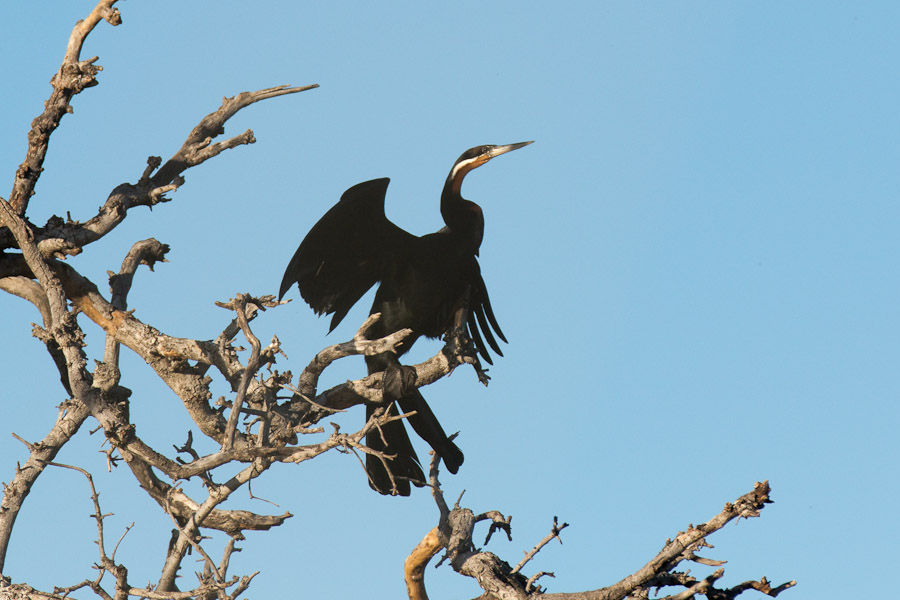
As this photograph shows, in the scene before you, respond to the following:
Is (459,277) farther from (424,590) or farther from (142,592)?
(142,592)

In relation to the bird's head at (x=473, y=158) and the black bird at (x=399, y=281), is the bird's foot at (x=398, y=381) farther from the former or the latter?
the bird's head at (x=473, y=158)

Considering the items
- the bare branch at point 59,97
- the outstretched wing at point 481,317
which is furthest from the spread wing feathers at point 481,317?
the bare branch at point 59,97

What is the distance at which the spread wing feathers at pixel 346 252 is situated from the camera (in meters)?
4.35

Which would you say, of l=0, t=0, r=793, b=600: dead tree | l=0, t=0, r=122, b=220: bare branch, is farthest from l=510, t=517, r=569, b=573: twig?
l=0, t=0, r=122, b=220: bare branch

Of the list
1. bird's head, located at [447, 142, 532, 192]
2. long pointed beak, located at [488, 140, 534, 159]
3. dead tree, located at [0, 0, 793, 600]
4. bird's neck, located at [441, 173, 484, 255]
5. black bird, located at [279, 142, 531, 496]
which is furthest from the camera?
long pointed beak, located at [488, 140, 534, 159]

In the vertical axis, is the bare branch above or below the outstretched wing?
above

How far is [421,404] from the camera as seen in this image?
434cm

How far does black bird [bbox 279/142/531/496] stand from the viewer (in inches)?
171

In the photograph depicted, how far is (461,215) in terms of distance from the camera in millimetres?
4637

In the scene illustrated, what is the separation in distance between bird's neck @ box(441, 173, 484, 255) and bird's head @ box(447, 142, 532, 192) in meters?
0.01

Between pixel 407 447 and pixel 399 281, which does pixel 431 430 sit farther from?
pixel 399 281

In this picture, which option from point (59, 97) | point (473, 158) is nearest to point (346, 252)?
point (473, 158)

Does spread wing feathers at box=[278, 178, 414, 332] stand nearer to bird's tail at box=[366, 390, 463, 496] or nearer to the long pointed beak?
bird's tail at box=[366, 390, 463, 496]

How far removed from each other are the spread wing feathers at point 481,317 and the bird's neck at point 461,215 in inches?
6.7
